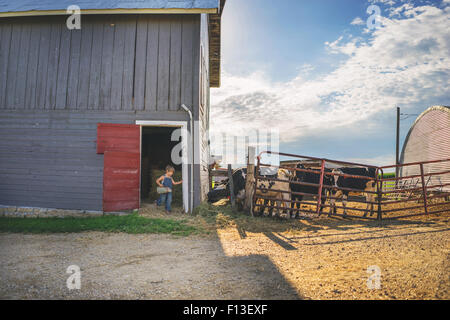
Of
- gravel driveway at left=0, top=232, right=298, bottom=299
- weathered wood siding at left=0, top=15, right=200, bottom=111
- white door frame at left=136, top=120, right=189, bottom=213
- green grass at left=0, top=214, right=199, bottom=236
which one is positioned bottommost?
gravel driveway at left=0, top=232, right=298, bottom=299

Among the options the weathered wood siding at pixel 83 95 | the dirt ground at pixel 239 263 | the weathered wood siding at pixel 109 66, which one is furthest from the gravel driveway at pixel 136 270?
the weathered wood siding at pixel 109 66

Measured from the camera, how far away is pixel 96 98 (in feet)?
28.9

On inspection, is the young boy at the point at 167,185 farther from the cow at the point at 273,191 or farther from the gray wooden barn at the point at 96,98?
the cow at the point at 273,191

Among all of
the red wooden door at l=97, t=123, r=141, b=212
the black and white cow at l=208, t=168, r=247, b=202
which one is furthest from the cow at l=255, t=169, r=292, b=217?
the red wooden door at l=97, t=123, r=141, b=212

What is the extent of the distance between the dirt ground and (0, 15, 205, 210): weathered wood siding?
2780mm

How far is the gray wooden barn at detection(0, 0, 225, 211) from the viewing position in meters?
8.52

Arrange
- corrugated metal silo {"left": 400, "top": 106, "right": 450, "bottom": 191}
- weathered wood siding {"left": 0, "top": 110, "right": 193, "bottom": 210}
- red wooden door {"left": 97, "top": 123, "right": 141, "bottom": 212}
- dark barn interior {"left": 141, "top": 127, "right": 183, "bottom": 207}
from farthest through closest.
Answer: corrugated metal silo {"left": 400, "top": 106, "right": 450, "bottom": 191} < dark barn interior {"left": 141, "top": 127, "right": 183, "bottom": 207} < weathered wood siding {"left": 0, "top": 110, "right": 193, "bottom": 210} < red wooden door {"left": 97, "top": 123, "right": 141, "bottom": 212}

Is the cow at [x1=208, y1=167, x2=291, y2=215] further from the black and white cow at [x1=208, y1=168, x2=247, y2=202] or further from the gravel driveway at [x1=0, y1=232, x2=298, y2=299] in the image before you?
the gravel driveway at [x1=0, y1=232, x2=298, y2=299]

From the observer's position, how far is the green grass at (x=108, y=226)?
6.62 meters

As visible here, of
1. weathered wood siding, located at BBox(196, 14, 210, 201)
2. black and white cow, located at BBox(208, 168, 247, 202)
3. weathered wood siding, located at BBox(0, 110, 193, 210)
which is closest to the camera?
weathered wood siding, located at BBox(0, 110, 193, 210)

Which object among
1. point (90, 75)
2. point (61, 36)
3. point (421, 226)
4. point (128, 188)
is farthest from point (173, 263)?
point (61, 36)

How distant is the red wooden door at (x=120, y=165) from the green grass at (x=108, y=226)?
2.27 feet

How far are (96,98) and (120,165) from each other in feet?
7.77

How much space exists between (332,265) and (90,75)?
8.78 m
